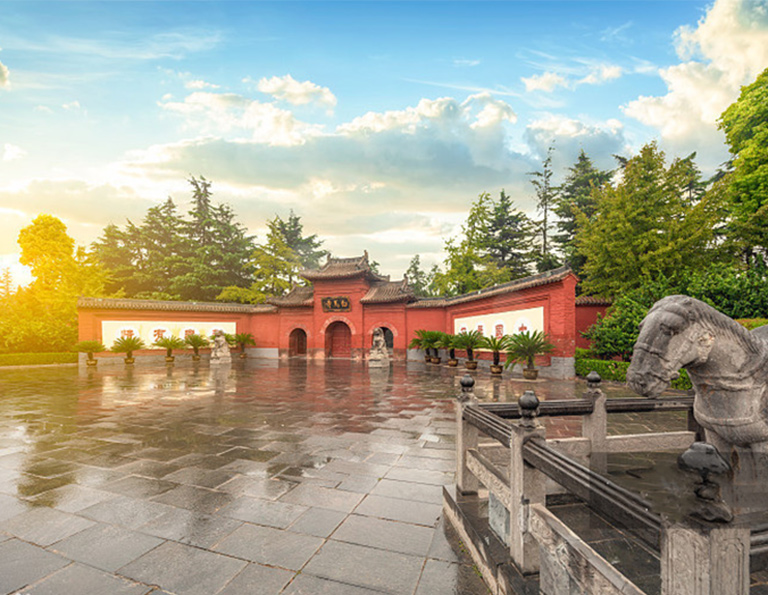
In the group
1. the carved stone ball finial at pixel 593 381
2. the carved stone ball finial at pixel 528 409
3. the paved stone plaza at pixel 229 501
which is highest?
the carved stone ball finial at pixel 528 409

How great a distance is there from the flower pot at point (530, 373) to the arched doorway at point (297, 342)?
16.4 metres

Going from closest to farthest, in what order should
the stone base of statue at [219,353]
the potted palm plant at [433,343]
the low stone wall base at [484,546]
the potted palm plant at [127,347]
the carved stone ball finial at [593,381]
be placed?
the low stone wall base at [484,546] < the carved stone ball finial at [593,381] < the potted palm plant at [433,343] < the stone base of statue at [219,353] < the potted palm plant at [127,347]

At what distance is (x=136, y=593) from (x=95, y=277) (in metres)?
29.5

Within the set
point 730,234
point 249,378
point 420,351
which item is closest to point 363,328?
point 420,351

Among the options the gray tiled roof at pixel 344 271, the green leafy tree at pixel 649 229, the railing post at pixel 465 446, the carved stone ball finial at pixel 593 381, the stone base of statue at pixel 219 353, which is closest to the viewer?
the railing post at pixel 465 446

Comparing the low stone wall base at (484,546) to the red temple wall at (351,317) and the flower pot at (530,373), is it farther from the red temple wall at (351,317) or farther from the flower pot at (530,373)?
the red temple wall at (351,317)

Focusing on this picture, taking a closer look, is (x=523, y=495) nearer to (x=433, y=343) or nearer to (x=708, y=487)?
(x=708, y=487)

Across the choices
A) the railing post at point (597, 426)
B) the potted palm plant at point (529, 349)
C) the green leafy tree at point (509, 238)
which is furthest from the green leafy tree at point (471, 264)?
the railing post at point (597, 426)

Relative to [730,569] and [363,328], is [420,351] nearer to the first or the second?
[363,328]

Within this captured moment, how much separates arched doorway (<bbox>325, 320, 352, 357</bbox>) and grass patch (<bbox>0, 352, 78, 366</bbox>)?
14.0 meters

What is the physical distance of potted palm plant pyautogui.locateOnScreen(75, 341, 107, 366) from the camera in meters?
18.0

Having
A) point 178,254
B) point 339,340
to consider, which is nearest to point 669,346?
point 339,340

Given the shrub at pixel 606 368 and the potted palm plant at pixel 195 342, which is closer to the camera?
the shrub at pixel 606 368

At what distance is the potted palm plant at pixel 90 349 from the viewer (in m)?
18.0
